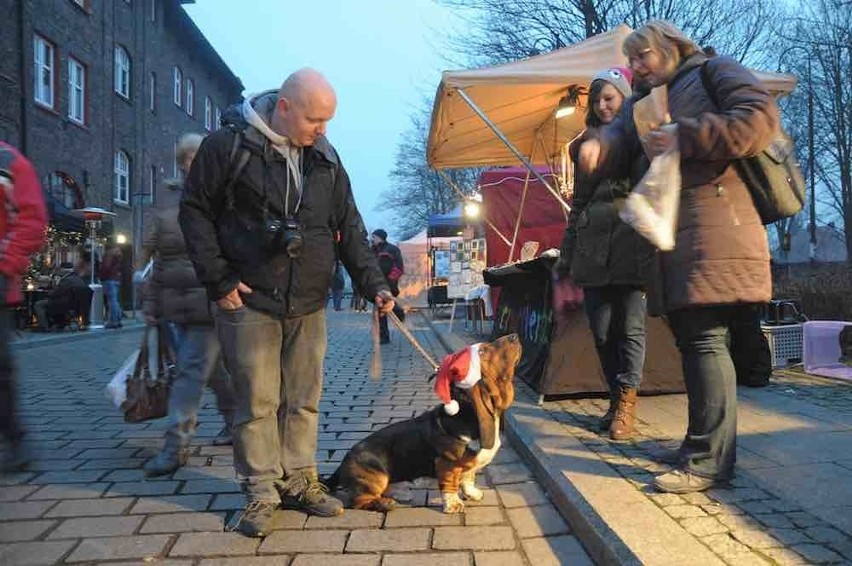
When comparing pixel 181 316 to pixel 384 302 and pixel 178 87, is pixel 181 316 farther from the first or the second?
pixel 178 87

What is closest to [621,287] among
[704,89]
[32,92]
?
[704,89]

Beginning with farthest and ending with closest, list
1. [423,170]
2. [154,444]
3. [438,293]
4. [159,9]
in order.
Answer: [423,170] < [159,9] < [438,293] < [154,444]

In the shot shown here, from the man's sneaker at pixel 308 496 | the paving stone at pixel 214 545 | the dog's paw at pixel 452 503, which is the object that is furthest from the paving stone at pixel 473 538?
the paving stone at pixel 214 545

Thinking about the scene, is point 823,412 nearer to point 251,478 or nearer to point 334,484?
point 334,484

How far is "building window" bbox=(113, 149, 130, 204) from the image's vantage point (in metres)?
23.8

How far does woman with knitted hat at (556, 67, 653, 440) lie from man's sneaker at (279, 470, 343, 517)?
5.87ft

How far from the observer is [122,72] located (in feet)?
80.2

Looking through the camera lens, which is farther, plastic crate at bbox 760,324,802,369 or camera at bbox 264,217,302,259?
plastic crate at bbox 760,324,802,369

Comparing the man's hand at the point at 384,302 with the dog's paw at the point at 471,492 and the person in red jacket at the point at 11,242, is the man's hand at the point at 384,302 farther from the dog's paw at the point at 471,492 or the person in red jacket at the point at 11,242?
the person in red jacket at the point at 11,242

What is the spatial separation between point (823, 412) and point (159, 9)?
93.1 feet

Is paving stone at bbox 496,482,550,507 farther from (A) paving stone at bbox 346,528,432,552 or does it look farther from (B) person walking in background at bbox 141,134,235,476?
(B) person walking in background at bbox 141,134,235,476

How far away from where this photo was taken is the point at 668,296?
10.2 ft

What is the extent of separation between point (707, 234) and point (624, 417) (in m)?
1.55

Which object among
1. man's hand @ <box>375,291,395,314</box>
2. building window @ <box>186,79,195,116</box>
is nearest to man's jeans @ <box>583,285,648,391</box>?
man's hand @ <box>375,291,395,314</box>
